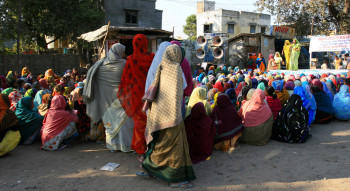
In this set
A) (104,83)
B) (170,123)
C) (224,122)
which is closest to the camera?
(170,123)

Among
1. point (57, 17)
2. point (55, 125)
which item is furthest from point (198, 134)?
point (57, 17)

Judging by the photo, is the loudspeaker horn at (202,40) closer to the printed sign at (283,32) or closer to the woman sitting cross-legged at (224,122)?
the printed sign at (283,32)

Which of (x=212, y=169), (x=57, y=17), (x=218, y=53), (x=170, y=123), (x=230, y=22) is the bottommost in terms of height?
(x=212, y=169)

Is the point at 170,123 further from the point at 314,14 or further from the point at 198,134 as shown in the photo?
the point at 314,14

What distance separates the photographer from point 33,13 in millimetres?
16562

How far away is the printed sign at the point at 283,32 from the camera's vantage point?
751 inches

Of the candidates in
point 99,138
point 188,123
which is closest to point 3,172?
point 99,138

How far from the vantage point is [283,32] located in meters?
19.3

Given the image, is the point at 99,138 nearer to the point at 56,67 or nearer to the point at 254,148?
the point at 254,148

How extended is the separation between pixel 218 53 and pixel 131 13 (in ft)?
28.6

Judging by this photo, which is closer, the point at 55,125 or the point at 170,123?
the point at 170,123

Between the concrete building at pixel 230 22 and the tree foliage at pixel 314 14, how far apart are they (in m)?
9.22

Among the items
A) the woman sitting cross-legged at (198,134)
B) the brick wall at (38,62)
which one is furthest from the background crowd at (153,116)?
the brick wall at (38,62)

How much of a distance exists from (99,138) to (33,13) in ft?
49.3
